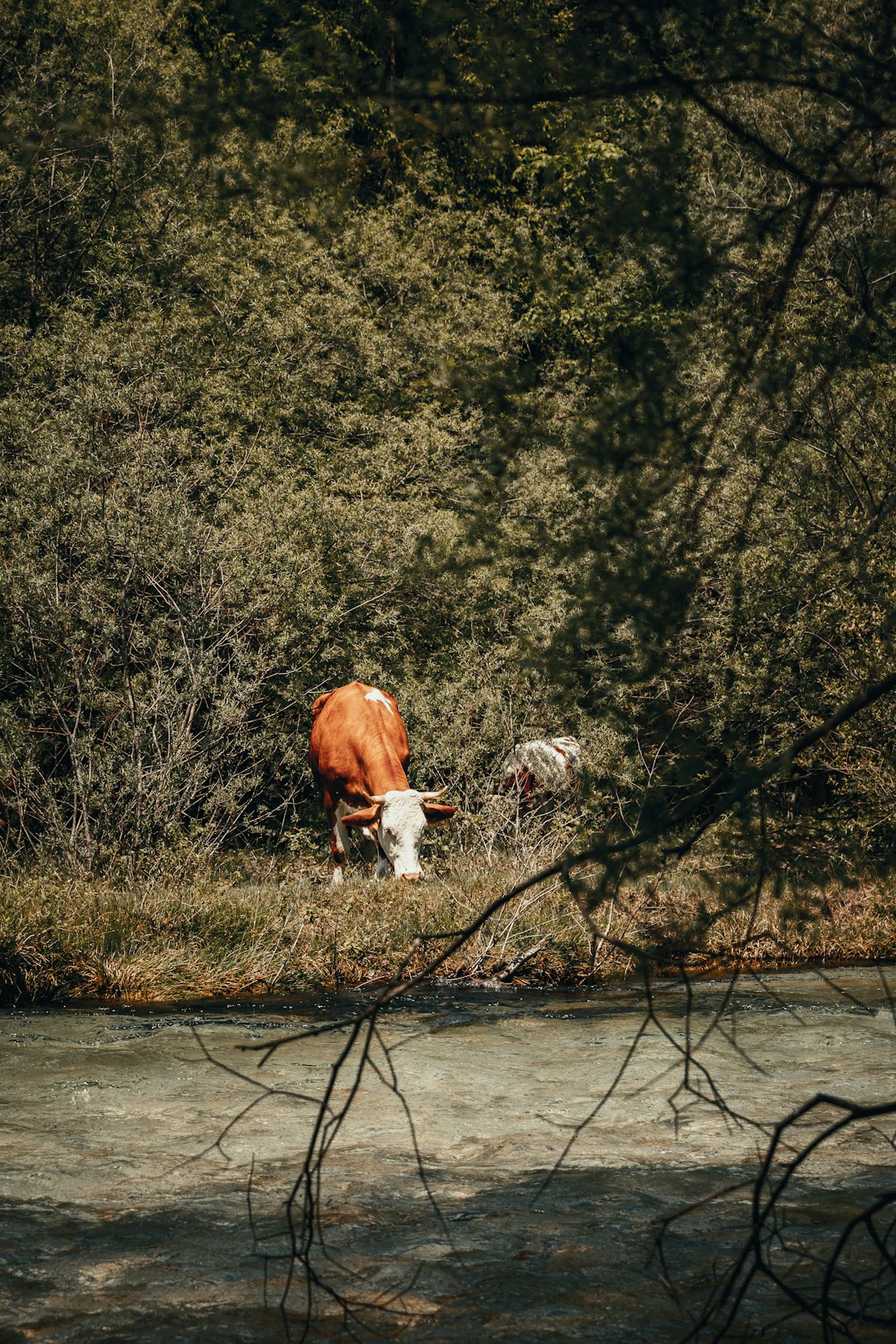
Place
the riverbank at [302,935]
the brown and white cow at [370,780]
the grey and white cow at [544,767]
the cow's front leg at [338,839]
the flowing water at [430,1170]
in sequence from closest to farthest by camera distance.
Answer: the flowing water at [430,1170], the riverbank at [302,935], the grey and white cow at [544,767], the brown and white cow at [370,780], the cow's front leg at [338,839]

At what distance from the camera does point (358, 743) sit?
532 inches

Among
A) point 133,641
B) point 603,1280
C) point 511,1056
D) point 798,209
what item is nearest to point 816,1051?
point 511,1056

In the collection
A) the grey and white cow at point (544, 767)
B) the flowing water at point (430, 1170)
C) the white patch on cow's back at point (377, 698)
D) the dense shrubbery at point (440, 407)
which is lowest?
the flowing water at point (430, 1170)

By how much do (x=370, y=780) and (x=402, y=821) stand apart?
0.98 m

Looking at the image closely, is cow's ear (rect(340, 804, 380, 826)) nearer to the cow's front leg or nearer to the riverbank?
the cow's front leg

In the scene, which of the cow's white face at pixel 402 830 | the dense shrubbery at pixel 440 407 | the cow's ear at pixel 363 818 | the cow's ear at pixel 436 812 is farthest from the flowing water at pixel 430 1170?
the cow's ear at pixel 363 818

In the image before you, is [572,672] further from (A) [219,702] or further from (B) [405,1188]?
(A) [219,702]

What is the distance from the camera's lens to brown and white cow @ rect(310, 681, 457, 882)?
41.0ft

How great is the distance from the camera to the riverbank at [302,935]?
900cm

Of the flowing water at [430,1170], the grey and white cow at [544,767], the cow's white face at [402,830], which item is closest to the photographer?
the flowing water at [430,1170]

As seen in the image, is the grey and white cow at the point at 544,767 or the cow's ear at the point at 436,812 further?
the cow's ear at the point at 436,812

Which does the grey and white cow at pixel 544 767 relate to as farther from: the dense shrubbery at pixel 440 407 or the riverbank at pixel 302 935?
the riverbank at pixel 302 935

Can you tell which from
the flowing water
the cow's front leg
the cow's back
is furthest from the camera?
the cow's front leg

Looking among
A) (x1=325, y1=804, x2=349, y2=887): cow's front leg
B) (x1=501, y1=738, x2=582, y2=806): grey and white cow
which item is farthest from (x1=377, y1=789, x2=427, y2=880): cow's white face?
(x1=325, y1=804, x2=349, y2=887): cow's front leg
